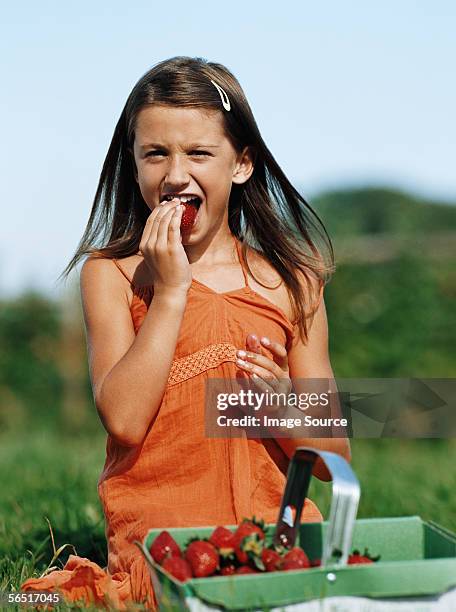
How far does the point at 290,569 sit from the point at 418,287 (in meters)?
6.61

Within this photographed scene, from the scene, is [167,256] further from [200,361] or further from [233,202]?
[233,202]

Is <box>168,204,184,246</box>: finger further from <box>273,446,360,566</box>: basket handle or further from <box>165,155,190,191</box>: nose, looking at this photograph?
<box>273,446,360,566</box>: basket handle

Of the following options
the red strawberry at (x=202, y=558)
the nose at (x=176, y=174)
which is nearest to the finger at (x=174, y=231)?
the nose at (x=176, y=174)

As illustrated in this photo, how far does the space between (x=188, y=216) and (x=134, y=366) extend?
0.53 meters

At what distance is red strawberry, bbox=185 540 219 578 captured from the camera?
6.70 feet

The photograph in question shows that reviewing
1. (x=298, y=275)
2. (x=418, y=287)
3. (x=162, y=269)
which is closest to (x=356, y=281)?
(x=418, y=287)

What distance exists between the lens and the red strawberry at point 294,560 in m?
2.01

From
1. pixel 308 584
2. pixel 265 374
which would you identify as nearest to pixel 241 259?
pixel 265 374

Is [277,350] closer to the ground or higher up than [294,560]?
higher up

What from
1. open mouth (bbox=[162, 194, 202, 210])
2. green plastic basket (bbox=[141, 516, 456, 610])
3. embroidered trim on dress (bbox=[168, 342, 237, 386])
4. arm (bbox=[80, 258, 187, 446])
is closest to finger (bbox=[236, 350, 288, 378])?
embroidered trim on dress (bbox=[168, 342, 237, 386])

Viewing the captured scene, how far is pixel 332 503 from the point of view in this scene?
194 centimetres

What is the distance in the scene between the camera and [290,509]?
2.27m

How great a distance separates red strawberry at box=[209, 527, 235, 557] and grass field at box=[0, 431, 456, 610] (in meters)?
0.93

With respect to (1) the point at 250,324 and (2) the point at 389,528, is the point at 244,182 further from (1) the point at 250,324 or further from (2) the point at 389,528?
(2) the point at 389,528
